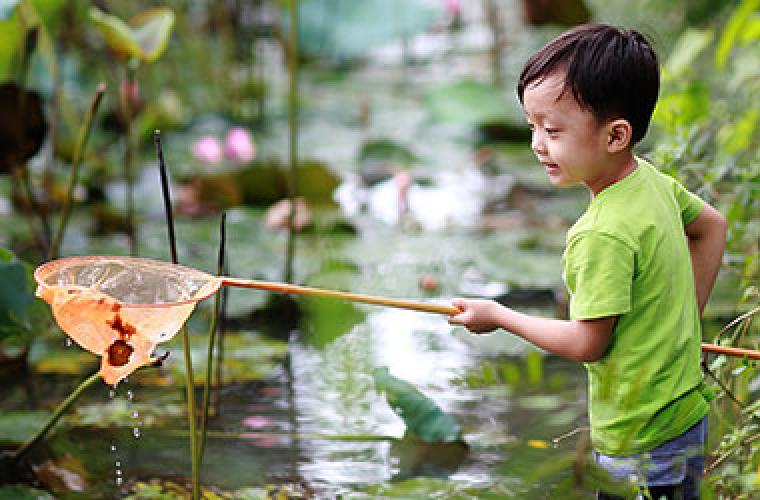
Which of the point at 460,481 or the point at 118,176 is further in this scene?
the point at 118,176

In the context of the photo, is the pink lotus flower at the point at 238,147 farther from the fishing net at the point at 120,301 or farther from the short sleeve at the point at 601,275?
the short sleeve at the point at 601,275

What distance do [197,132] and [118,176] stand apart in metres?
0.54

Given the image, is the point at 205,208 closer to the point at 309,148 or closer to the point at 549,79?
the point at 309,148

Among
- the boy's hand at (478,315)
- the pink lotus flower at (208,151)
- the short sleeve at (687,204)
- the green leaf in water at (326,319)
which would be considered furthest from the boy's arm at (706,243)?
the pink lotus flower at (208,151)

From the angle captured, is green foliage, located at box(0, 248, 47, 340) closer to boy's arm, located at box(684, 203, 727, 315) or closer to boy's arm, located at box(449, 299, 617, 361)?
boy's arm, located at box(449, 299, 617, 361)

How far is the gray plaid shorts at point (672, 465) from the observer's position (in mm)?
1107

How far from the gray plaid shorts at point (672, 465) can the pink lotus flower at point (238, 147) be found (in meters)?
2.63

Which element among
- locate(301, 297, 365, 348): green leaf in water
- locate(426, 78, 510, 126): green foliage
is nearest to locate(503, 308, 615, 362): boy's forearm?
locate(301, 297, 365, 348): green leaf in water

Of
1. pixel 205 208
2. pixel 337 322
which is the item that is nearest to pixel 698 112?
pixel 337 322

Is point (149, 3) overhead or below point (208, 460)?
overhead

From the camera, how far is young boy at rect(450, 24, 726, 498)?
104cm

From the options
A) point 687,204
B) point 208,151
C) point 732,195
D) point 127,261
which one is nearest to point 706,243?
point 687,204

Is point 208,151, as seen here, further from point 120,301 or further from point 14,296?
point 120,301

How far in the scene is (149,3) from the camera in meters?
4.68
